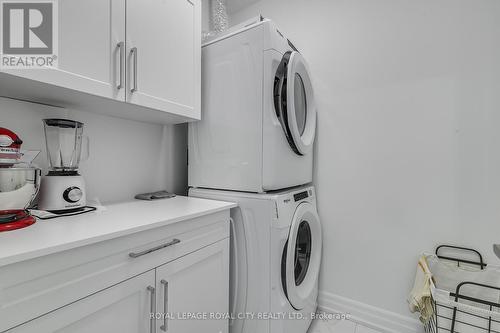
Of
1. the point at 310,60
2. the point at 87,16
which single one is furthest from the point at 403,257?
the point at 87,16

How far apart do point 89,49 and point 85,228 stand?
0.72 meters

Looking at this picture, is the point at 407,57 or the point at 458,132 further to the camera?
the point at 407,57

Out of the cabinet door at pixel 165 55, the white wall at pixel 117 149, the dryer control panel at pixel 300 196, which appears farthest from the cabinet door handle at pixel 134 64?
the dryer control panel at pixel 300 196

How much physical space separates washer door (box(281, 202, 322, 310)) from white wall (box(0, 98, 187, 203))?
974 mm

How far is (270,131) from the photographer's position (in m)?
1.22

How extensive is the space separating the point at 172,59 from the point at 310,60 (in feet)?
3.80

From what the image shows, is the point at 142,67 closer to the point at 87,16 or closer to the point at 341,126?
the point at 87,16

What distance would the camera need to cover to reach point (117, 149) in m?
1.36

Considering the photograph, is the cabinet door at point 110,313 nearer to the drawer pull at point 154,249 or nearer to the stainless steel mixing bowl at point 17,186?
the drawer pull at point 154,249

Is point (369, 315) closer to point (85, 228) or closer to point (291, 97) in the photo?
point (291, 97)

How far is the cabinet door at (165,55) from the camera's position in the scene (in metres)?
1.06

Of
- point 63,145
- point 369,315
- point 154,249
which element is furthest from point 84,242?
point 369,315

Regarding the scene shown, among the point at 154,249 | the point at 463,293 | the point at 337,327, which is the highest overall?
the point at 154,249
